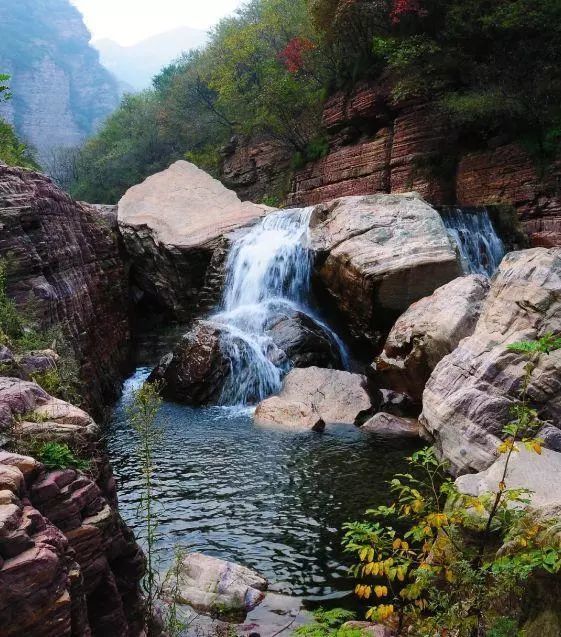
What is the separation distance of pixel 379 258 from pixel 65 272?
642 centimetres

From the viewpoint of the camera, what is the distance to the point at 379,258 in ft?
39.6

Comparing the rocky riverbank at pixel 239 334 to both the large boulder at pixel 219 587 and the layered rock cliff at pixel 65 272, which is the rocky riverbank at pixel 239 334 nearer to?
the layered rock cliff at pixel 65 272

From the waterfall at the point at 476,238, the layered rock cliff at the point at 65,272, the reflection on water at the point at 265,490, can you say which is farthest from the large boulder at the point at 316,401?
the waterfall at the point at 476,238

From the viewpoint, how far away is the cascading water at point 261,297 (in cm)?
1221

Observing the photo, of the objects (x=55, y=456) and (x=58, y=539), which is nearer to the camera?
(x=58, y=539)

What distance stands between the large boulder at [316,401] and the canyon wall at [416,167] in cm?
728

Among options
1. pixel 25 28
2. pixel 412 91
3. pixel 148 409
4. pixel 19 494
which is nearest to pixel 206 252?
pixel 412 91

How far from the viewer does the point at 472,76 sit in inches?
701

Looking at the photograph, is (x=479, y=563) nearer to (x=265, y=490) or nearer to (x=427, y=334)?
(x=265, y=490)

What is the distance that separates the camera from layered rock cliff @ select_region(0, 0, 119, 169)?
82.5 metres

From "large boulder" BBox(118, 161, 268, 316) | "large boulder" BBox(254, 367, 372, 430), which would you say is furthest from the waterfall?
"large boulder" BBox(118, 161, 268, 316)

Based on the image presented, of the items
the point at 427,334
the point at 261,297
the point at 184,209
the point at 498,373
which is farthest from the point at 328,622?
the point at 184,209

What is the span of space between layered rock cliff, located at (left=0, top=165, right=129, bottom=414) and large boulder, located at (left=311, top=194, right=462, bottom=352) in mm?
5275

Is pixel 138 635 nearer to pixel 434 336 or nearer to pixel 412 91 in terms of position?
pixel 434 336
